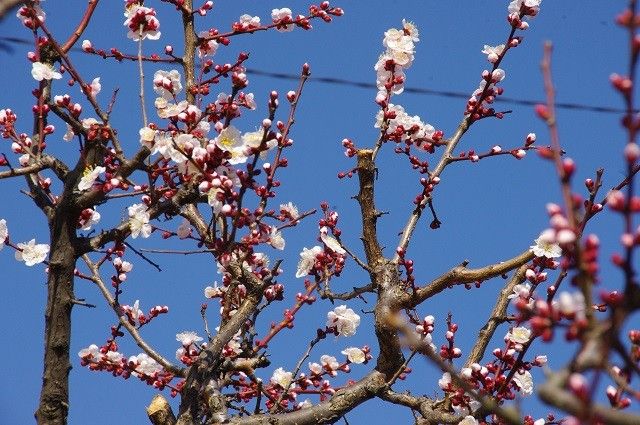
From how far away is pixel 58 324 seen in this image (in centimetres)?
311

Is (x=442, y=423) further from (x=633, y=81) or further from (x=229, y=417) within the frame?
(x=633, y=81)

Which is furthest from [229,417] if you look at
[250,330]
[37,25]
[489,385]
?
[37,25]

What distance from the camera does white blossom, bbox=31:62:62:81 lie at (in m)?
3.47

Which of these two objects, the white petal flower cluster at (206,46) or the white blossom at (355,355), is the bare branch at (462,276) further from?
the white petal flower cluster at (206,46)

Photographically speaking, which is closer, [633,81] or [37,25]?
[633,81]

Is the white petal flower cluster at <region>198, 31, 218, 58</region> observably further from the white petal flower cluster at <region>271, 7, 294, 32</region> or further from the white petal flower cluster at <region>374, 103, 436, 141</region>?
the white petal flower cluster at <region>374, 103, 436, 141</region>

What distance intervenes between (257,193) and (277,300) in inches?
29.1

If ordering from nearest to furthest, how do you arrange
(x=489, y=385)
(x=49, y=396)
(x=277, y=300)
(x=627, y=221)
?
(x=627, y=221)
(x=49, y=396)
(x=489, y=385)
(x=277, y=300)

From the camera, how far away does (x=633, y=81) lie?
106 centimetres

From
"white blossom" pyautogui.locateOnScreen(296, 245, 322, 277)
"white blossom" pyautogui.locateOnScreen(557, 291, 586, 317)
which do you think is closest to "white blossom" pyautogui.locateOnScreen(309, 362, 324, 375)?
"white blossom" pyautogui.locateOnScreen(296, 245, 322, 277)

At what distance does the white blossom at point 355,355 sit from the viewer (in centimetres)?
439

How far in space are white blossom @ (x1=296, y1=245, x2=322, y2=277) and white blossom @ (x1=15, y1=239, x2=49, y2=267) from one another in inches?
52.2

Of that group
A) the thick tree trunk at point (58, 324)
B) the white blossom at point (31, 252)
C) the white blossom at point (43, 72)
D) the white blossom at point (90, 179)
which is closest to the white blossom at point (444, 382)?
the thick tree trunk at point (58, 324)

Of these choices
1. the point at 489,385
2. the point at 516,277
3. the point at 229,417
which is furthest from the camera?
the point at 516,277
